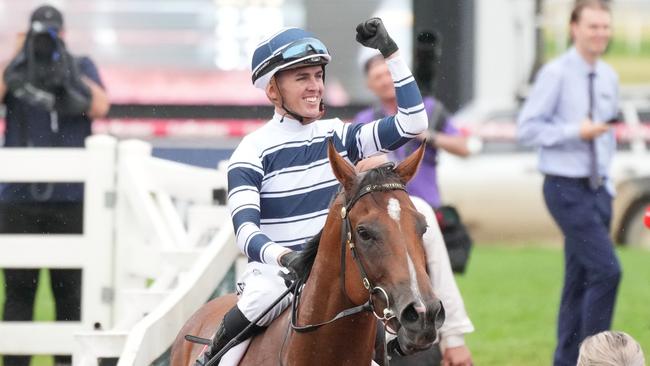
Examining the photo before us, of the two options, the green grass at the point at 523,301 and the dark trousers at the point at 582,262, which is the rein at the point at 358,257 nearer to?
the dark trousers at the point at 582,262

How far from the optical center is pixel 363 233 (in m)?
4.71

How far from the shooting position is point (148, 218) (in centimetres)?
904

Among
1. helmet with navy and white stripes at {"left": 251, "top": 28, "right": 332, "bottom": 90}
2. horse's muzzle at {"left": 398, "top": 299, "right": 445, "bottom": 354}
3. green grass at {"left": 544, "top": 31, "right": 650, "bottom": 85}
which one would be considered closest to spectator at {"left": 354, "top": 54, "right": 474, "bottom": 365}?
helmet with navy and white stripes at {"left": 251, "top": 28, "right": 332, "bottom": 90}

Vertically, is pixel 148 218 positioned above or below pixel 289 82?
below

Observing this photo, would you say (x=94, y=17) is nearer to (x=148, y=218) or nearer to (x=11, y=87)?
(x=11, y=87)

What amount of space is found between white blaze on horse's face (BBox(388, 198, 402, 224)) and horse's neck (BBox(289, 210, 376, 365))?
30cm

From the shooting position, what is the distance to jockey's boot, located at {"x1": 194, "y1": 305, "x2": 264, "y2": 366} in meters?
5.48

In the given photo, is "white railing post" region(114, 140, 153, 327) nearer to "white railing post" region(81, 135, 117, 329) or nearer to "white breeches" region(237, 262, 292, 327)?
"white railing post" region(81, 135, 117, 329)

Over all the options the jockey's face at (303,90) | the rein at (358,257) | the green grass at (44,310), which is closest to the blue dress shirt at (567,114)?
the green grass at (44,310)

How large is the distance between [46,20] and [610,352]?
655 cm

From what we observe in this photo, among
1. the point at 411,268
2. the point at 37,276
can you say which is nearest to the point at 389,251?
the point at 411,268

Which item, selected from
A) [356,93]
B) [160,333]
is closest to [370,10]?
[356,93]

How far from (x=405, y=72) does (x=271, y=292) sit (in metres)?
0.91

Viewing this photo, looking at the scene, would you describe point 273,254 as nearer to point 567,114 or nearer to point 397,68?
point 397,68
